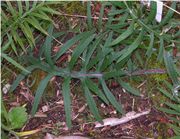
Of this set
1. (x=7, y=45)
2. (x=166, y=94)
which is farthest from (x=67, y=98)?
(x=166, y=94)

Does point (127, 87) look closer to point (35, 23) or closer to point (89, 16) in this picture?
point (89, 16)

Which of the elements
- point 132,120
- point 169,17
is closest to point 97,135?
point 132,120

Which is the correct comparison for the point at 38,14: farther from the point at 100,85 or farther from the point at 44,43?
the point at 100,85

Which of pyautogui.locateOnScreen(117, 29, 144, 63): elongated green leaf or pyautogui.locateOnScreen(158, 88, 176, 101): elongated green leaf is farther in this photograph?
pyautogui.locateOnScreen(158, 88, 176, 101): elongated green leaf

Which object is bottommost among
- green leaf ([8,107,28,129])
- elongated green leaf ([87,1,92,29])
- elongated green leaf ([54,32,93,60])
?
green leaf ([8,107,28,129])

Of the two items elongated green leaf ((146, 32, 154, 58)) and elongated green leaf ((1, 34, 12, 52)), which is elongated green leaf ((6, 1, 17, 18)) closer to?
elongated green leaf ((1, 34, 12, 52))

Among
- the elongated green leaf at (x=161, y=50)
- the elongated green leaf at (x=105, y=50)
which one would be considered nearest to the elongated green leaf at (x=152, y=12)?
the elongated green leaf at (x=161, y=50)

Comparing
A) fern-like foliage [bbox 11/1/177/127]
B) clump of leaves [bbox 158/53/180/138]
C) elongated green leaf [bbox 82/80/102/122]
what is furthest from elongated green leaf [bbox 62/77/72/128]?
clump of leaves [bbox 158/53/180/138]
